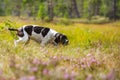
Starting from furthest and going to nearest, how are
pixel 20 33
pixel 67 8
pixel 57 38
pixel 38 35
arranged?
pixel 67 8, pixel 57 38, pixel 38 35, pixel 20 33

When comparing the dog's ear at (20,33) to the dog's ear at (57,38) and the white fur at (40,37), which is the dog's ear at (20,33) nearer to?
the white fur at (40,37)

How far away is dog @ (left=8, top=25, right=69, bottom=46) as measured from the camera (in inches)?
457

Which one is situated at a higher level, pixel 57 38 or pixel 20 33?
pixel 20 33

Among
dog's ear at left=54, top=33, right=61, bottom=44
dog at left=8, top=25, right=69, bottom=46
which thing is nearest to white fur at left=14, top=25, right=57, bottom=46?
dog at left=8, top=25, right=69, bottom=46

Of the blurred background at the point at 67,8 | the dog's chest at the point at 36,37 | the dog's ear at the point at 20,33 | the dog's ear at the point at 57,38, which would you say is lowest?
the blurred background at the point at 67,8

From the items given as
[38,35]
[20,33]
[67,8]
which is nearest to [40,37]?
[38,35]

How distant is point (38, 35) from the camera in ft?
38.9

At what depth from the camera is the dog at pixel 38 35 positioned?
457 inches

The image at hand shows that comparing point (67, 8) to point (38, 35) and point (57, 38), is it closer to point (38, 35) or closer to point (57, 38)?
point (57, 38)

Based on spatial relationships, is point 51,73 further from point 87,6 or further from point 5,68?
point 87,6

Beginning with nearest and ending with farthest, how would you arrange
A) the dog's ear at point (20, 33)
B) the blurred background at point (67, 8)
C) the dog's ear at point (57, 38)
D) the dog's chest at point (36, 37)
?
the dog's ear at point (20, 33)
the dog's chest at point (36, 37)
the dog's ear at point (57, 38)
the blurred background at point (67, 8)

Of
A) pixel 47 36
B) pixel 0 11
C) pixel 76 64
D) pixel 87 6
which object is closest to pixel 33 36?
pixel 47 36

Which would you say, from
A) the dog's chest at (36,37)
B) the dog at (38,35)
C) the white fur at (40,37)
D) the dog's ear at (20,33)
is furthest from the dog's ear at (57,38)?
the dog's ear at (20,33)

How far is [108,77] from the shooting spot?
4.02 meters
